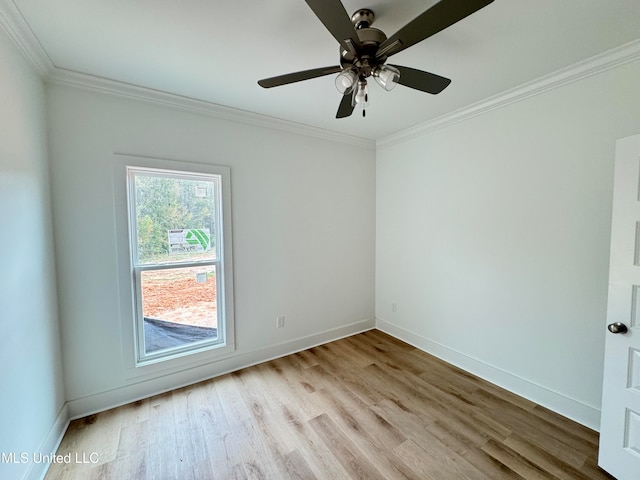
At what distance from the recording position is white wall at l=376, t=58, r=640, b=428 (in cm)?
181

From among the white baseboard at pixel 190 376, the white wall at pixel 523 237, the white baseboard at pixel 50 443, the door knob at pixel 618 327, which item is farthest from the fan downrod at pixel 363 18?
the white baseboard at pixel 50 443

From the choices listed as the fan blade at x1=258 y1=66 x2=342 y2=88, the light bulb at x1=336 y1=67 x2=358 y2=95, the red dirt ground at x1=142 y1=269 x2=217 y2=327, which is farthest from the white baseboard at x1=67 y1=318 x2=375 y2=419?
the light bulb at x1=336 y1=67 x2=358 y2=95

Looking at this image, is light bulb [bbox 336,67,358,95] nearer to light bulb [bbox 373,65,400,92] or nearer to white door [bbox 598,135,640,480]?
light bulb [bbox 373,65,400,92]

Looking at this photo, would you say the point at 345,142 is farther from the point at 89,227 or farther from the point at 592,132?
the point at 89,227

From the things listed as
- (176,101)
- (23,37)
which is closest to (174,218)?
(176,101)

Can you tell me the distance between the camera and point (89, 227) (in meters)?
1.96

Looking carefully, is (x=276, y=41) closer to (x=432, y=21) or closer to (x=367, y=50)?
(x=367, y=50)

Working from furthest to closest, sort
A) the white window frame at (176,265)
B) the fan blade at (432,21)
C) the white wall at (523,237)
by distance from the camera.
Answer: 1. the white window frame at (176,265)
2. the white wall at (523,237)
3. the fan blade at (432,21)

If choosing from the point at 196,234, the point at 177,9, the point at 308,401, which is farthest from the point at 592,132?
the point at 196,234

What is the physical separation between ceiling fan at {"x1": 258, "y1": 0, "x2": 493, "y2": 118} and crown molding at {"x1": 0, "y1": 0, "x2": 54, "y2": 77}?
4.15 feet

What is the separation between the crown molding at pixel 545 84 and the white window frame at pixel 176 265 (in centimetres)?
223

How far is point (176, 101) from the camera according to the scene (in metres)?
2.21

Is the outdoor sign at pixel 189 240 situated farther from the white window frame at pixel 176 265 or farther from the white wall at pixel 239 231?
the white wall at pixel 239 231

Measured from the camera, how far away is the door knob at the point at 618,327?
57.9 inches
